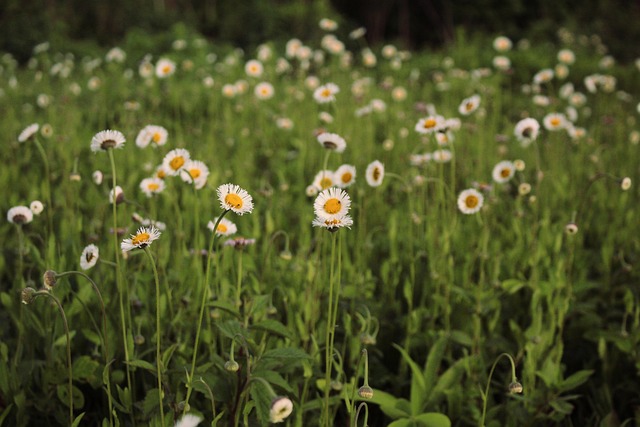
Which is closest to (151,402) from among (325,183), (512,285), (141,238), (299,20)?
(141,238)

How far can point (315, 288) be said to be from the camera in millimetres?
1481

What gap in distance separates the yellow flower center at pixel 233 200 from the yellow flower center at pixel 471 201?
0.88 meters

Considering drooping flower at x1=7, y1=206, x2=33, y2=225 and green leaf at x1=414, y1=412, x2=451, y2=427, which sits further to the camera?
drooping flower at x1=7, y1=206, x2=33, y2=225

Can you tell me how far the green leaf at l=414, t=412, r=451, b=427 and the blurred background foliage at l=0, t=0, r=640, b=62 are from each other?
5.72 m

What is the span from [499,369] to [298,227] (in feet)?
2.73

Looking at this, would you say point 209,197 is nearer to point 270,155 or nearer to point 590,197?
point 270,155

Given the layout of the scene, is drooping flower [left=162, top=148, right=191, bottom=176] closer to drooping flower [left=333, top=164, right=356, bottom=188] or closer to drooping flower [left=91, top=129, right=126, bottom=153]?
drooping flower [left=91, top=129, right=126, bottom=153]

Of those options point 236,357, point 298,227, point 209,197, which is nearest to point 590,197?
point 298,227

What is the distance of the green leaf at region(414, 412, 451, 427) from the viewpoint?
1.23 metres

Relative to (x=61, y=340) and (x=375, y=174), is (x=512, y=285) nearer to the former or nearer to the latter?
(x=375, y=174)

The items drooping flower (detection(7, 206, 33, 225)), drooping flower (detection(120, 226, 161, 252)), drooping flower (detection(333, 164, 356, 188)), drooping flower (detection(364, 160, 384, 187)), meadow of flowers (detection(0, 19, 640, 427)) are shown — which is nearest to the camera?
drooping flower (detection(120, 226, 161, 252))

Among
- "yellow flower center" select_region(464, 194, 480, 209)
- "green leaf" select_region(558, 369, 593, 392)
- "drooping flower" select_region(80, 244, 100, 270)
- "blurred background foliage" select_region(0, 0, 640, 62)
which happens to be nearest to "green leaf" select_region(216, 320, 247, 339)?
"drooping flower" select_region(80, 244, 100, 270)

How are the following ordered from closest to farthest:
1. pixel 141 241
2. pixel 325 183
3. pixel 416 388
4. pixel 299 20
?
pixel 141 241 → pixel 416 388 → pixel 325 183 → pixel 299 20

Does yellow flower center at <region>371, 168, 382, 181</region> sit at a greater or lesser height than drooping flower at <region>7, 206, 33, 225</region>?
greater
